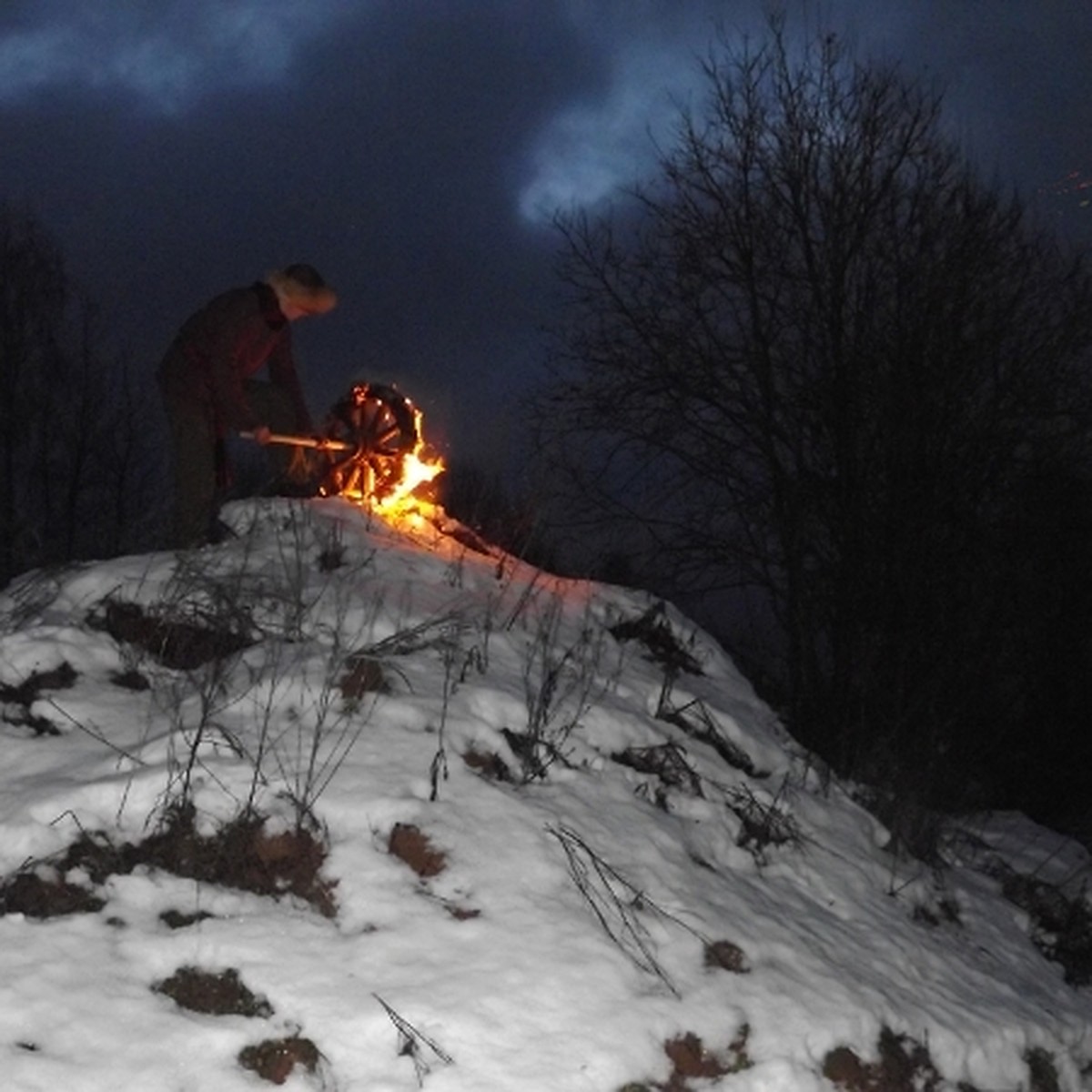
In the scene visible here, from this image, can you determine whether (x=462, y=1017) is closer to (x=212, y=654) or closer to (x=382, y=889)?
(x=382, y=889)

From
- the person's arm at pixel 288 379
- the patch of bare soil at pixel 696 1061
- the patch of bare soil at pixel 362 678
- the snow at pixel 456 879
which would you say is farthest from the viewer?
the person's arm at pixel 288 379

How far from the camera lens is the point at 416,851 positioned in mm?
3467

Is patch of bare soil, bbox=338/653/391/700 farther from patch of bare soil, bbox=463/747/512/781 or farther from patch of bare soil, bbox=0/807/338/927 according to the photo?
patch of bare soil, bbox=0/807/338/927

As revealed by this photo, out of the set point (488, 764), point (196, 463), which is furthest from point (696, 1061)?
point (196, 463)

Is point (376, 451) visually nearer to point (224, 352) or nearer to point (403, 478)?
point (403, 478)

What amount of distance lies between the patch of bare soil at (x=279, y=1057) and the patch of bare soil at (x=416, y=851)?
65cm

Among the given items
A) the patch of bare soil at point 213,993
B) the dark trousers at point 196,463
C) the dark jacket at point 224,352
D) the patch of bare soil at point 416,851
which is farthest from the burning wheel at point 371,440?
the patch of bare soil at point 213,993

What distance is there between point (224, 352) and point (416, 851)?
376 cm

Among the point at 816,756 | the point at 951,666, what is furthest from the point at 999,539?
the point at 816,756

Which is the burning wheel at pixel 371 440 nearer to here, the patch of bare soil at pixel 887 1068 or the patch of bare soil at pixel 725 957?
the patch of bare soil at pixel 725 957

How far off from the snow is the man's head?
175 centimetres

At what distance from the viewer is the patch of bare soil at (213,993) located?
2.88 meters

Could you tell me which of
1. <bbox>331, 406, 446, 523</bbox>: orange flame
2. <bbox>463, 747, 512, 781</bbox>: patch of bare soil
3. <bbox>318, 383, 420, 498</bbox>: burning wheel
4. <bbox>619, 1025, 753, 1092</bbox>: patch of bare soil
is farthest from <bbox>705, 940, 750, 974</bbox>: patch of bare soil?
<bbox>318, 383, 420, 498</bbox>: burning wheel

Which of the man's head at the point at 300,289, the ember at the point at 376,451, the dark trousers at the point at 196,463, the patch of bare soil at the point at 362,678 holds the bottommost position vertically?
the patch of bare soil at the point at 362,678
